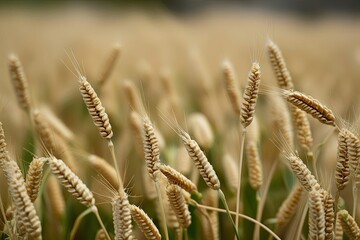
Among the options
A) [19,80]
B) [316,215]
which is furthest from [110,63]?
[316,215]

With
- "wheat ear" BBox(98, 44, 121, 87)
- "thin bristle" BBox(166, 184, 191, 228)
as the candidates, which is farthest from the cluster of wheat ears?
"wheat ear" BBox(98, 44, 121, 87)

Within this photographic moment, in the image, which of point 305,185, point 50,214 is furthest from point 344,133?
point 50,214

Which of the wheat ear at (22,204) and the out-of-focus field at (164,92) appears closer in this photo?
the wheat ear at (22,204)

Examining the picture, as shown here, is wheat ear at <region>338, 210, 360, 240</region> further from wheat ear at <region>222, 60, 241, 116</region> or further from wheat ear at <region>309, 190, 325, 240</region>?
wheat ear at <region>222, 60, 241, 116</region>

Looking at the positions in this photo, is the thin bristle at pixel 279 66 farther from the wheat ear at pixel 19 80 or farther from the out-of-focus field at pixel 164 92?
the wheat ear at pixel 19 80

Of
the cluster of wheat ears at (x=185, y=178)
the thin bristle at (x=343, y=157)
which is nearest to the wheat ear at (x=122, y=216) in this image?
the cluster of wheat ears at (x=185, y=178)

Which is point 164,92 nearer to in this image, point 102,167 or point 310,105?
point 102,167
